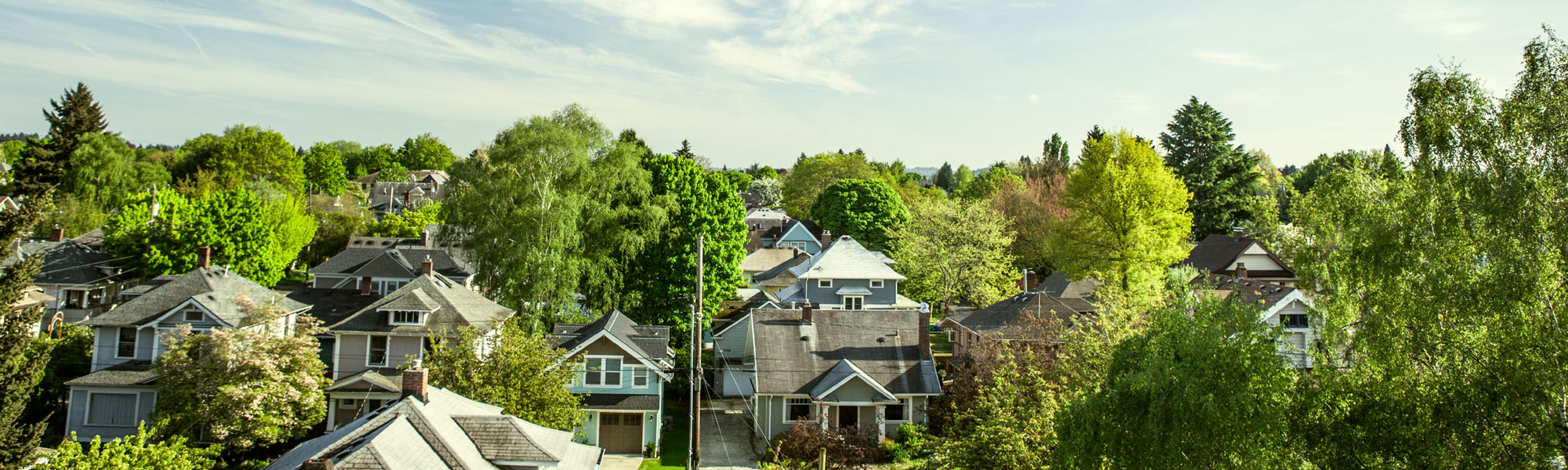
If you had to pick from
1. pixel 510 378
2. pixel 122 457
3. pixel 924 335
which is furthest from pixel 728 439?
pixel 122 457

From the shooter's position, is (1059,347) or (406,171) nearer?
(1059,347)

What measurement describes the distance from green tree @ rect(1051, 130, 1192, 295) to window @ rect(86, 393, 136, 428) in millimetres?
38884

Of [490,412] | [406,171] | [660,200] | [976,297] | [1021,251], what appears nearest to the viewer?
[490,412]

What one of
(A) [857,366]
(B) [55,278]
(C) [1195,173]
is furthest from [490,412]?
(C) [1195,173]

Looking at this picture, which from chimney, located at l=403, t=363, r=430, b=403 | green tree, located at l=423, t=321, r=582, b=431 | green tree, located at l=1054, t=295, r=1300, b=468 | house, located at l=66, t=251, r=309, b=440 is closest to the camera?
green tree, located at l=1054, t=295, r=1300, b=468

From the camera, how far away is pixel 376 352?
3288 cm

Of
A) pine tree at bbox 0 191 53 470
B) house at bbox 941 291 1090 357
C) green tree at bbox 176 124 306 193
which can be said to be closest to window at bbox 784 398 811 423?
house at bbox 941 291 1090 357

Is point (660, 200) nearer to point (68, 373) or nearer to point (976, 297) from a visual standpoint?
point (976, 297)

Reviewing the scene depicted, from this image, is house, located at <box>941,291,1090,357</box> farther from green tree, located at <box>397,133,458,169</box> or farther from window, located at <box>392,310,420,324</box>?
green tree, located at <box>397,133,458,169</box>

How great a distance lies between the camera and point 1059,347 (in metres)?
32.9

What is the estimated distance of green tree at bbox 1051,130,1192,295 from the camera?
38.8 meters

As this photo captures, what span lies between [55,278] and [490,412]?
36.7 meters

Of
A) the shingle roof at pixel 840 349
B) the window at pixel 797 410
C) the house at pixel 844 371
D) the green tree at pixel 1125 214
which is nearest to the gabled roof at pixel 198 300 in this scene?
the shingle roof at pixel 840 349

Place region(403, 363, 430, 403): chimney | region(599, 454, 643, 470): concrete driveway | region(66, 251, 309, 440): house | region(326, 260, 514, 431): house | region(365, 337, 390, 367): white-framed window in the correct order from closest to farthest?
region(403, 363, 430, 403): chimney, region(599, 454, 643, 470): concrete driveway, region(66, 251, 309, 440): house, region(326, 260, 514, 431): house, region(365, 337, 390, 367): white-framed window
